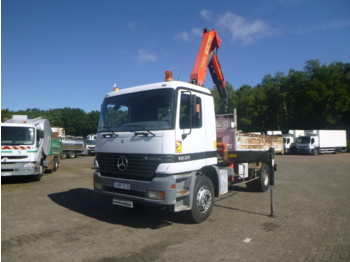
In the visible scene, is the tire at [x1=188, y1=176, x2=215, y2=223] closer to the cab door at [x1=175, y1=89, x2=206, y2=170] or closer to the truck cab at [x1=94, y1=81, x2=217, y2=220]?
the truck cab at [x1=94, y1=81, x2=217, y2=220]

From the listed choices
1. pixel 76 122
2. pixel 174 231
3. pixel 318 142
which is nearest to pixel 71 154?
pixel 174 231

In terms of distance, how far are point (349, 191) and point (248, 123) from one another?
135ft

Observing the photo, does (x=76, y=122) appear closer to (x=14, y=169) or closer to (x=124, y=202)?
(x=14, y=169)

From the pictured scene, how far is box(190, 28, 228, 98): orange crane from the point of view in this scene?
357 inches

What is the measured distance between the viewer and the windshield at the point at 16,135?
34.7ft

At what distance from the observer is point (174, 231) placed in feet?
17.4

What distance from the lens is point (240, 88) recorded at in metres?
63.9

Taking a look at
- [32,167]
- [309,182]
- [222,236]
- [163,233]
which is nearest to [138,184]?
[163,233]

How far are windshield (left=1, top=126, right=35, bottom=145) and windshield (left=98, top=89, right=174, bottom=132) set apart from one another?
627 centimetres

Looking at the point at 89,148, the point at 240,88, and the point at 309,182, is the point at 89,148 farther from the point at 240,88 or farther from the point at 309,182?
the point at 240,88

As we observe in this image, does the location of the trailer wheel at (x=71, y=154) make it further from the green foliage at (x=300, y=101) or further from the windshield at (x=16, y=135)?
the green foliage at (x=300, y=101)

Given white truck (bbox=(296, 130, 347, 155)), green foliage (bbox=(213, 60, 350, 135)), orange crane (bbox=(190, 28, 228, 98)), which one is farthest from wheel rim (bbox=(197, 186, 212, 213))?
green foliage (bbox=(213, 60, 350, 135))

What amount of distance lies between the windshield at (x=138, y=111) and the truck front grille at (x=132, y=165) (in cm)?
58

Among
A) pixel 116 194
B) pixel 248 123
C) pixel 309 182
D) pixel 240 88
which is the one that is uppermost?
pixel 240 88
